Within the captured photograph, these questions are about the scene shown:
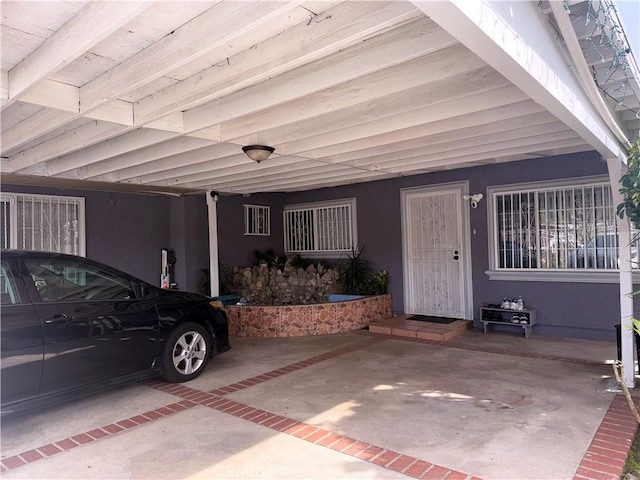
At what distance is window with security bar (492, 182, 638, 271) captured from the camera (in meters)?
6.19

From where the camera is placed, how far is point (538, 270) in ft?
21.8

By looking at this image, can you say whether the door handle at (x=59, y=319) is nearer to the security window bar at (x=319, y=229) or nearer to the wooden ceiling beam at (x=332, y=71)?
the wooden ceiling beam at (x=332, y=71)

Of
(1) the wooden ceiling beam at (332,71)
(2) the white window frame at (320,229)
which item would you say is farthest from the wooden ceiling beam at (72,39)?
(2) the white window frame at (320,229)

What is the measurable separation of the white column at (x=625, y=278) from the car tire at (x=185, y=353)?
14.1 ft

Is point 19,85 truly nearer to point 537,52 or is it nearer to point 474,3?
point 474,3

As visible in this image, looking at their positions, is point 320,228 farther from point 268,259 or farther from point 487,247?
point 487,247

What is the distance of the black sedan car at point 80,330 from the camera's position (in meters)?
3.37

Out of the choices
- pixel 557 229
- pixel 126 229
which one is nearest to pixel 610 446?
pixel 557 229

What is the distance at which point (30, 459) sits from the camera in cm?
306

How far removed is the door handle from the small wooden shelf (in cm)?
579

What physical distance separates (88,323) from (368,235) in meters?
5.80

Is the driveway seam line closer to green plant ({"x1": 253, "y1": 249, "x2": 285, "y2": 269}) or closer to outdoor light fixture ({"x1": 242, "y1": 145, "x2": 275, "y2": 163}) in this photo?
green plant ({"x1": 253, "y1": 249, "x2": 285, "y2": 269})

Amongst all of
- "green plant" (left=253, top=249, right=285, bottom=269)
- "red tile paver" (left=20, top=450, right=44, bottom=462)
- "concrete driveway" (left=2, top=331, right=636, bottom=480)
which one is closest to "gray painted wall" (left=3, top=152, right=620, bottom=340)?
"green plant" (left=253, top=249, right=285, bottom=269)

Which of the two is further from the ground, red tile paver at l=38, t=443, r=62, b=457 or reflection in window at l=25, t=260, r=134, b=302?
reflection in window at l=25, t=260, r=134, b=302
